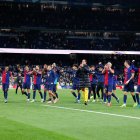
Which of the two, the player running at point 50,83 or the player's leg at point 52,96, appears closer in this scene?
the player's leg at point 52,96

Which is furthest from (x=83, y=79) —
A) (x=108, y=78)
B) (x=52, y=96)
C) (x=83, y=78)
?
(x=52, y=96)

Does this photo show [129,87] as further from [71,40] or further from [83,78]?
[71,40]

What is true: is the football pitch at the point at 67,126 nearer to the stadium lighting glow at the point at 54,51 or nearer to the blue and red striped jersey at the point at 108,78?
the blue and red striped jersey at the point at 108,78

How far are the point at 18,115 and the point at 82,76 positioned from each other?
8.30 metres

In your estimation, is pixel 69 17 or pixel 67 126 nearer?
pixel 67 126

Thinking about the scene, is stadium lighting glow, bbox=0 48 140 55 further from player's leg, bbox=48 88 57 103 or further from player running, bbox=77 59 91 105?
player running, bbox=77 59 91 105

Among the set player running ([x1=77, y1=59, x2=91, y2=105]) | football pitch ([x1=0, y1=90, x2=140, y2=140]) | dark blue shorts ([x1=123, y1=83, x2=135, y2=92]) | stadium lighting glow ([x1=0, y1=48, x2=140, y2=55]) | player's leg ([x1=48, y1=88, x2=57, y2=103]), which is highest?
stadium lighting glow ([x1=0, y1=48, x2=140, y2=55])

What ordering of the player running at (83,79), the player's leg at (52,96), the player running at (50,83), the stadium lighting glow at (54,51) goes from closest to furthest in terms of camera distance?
the player running at (83,79)
the player's leg at (52,96)
the player running at (50,83)
the stadium lighting glow at (54,51)

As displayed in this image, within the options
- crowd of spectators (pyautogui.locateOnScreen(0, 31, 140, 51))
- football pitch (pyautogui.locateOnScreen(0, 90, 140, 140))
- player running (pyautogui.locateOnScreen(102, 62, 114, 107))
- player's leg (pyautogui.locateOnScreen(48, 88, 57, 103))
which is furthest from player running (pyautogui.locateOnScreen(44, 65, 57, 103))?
crowd of spectators (pyautogui.locateOnScreen(0, 31, 140, 51))

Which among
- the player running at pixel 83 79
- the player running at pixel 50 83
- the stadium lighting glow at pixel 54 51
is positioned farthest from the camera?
the stadium lighting glow at pixel 54 51

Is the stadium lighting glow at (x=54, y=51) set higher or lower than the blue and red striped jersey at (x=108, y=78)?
higher

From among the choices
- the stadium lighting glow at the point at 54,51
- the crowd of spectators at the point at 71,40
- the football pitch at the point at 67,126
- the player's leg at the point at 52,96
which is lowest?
the football pitch at the point at 67,126

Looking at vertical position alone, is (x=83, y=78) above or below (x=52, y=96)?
above

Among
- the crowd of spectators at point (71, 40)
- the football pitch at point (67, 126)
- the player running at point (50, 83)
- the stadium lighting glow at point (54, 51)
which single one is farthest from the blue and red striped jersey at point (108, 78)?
the crowd of spectators at point (71, 40)
